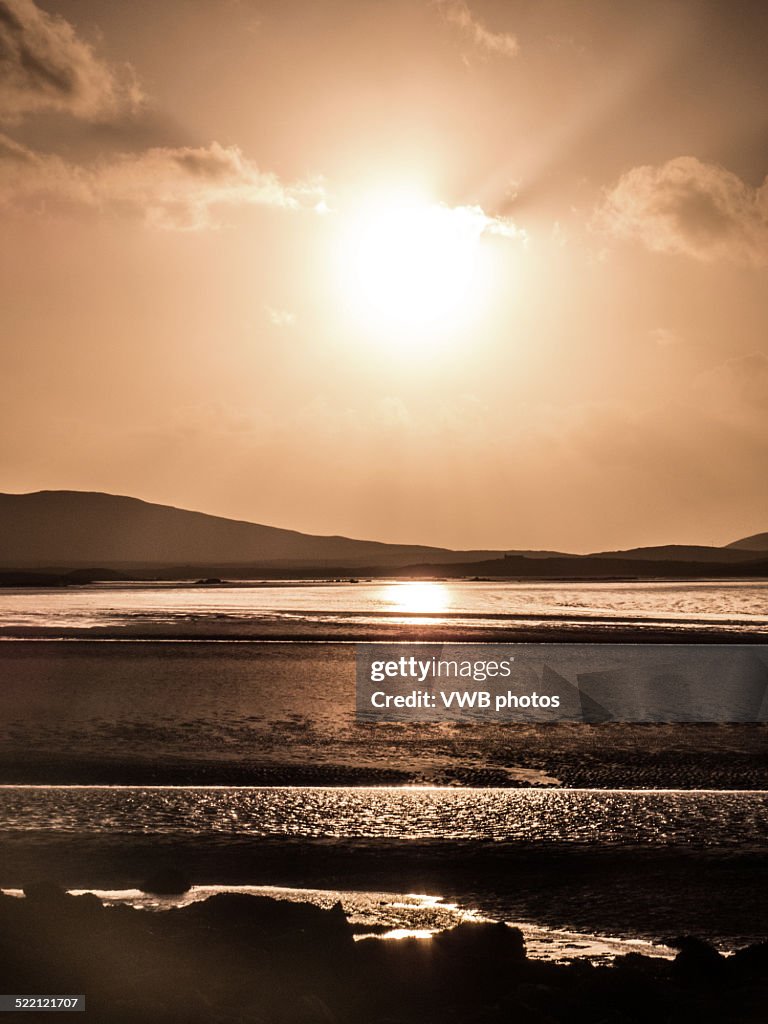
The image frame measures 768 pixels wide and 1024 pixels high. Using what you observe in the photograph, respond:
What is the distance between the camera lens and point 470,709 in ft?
73.8

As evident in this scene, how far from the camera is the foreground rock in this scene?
21.7ft

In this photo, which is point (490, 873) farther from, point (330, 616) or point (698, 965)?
point (330, 616)

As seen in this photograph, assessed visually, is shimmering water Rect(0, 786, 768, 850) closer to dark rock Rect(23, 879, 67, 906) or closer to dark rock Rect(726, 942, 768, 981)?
dark rock Rect(23, 879, 67, 906)

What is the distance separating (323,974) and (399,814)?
5505 mm

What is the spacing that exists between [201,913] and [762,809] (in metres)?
7.90

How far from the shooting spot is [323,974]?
7191 mm

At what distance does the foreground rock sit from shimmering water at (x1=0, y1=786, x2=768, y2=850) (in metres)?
3.82

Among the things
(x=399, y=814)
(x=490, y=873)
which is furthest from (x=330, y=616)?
(x=490, y=873)

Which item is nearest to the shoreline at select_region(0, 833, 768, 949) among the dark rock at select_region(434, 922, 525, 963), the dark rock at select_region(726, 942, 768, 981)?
the dark rock at select_region(726, 942, 768, 981)

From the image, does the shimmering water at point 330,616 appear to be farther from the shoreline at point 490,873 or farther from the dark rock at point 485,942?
the dark rock at point 485,942

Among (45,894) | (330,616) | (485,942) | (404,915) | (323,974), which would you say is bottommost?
(404,915)

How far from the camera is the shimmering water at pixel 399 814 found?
11.6 m

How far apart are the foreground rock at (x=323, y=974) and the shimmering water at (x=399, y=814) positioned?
382cm

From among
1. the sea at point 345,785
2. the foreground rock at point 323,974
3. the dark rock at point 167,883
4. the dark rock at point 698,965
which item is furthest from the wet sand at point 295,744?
the dark rock at point 698,965
